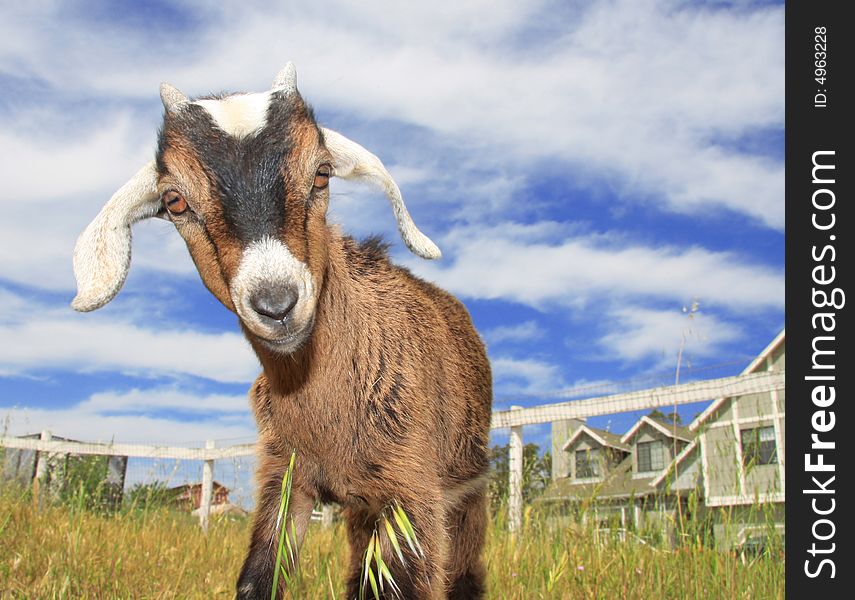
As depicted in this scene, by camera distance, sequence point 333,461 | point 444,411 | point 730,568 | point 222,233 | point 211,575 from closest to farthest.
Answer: point 222,233
point 333,461
point 444,411
point 730,568
point 211,575

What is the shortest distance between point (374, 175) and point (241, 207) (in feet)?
2.65

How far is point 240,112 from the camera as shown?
8.96 ft

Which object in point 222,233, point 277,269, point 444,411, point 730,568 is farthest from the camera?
point 730,568

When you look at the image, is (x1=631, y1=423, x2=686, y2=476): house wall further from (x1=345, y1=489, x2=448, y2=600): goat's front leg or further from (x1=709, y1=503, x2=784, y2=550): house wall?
(x1=345, y1=489, x2=448, y2=600): goat's front leg

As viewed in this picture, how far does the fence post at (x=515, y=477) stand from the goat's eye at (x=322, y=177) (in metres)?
3.87

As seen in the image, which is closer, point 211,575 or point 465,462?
point 465,462

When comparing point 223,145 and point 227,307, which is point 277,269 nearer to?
point 227,307

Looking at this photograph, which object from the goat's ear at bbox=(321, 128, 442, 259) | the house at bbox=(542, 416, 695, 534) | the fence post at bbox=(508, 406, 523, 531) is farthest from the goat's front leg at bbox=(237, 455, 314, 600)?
the fence post at bbox=(508, 406, 523, 531)

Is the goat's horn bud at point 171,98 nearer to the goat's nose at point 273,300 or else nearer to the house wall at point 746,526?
the goat's nose at point 273,300

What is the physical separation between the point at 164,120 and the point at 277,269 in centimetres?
100

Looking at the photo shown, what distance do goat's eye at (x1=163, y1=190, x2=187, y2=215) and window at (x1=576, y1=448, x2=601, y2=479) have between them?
297 cm
